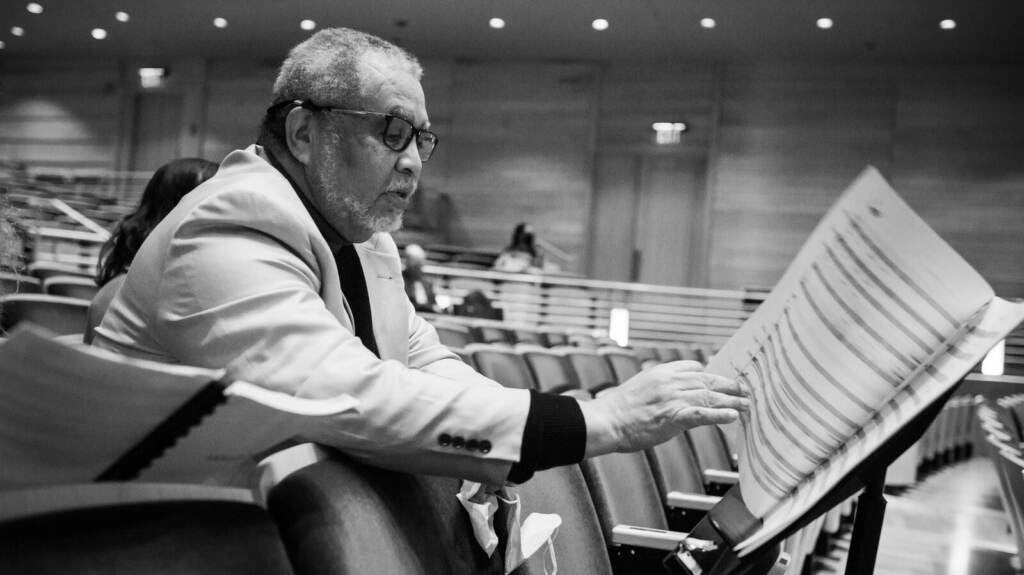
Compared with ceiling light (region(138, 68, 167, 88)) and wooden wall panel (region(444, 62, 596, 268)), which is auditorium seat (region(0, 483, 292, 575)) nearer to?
wooden wall panel (region(444, 62, 596, 268))

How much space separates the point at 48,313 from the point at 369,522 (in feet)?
6.12

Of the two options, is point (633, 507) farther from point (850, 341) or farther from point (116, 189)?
point (116, 189)

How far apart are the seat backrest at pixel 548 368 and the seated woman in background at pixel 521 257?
6151mm

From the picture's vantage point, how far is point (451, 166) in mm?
12750

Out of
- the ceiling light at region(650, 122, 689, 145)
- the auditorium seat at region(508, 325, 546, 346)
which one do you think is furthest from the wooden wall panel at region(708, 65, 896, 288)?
the auditorium seat at region(508, 325, 546, 346)

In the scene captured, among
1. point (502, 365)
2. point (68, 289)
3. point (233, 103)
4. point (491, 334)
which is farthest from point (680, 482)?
point (233, 103)

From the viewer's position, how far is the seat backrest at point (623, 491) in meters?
1.58

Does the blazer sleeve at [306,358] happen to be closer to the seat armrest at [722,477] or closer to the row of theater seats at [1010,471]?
the seat armrest at [722,477]

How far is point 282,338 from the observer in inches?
37.5

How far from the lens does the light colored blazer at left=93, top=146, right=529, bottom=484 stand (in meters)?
0.94

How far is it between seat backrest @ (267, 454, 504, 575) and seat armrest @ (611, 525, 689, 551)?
0.48 meters

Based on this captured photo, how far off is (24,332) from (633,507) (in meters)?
1.37

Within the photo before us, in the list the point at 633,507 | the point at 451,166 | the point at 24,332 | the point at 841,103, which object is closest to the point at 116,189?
the point at 451,166

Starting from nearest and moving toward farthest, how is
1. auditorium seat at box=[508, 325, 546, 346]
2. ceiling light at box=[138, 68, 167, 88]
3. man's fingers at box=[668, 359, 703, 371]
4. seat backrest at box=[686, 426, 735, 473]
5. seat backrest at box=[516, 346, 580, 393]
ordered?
1. man's fingers at box=[668, 359, 703, 371]
2. seat backrest at box=[686, 426, 735, 473]
3. seat backrest at box=[516, 346, 580, 393]
4. auditorium seat at box=[508, 325, 546, 346]
5. ceiling light at box=[138, 68, 167, 88]
